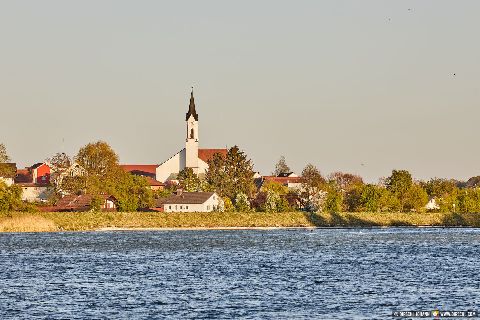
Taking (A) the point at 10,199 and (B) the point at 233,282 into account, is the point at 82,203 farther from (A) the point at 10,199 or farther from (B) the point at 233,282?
(B) the point at 233,282

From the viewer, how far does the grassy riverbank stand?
149525 mm

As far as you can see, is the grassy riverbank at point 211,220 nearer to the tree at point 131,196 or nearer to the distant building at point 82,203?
the tree at point 131,196

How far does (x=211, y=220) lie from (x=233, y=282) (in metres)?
113

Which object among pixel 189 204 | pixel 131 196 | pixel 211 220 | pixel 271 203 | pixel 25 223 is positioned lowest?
pixel 25 223

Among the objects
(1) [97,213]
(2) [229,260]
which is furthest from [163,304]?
(1) [97,213]

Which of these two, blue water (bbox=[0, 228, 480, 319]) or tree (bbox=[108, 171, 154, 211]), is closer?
blue water (bbox=[0, 228, 480, 319])

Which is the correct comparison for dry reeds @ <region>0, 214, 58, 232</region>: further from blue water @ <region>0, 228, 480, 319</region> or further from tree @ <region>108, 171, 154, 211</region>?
blue water @ <region>0, 228, 480, 319</region>

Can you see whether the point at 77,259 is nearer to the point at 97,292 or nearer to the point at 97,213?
the point at 97,292

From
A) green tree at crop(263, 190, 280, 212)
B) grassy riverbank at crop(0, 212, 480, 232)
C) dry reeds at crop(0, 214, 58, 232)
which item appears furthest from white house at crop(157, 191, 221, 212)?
dry reeds at crop(0, 214, 58, 232)

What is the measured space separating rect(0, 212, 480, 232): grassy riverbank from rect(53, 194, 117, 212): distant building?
9.48m

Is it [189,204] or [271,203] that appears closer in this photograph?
[271,203]

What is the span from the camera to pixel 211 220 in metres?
176

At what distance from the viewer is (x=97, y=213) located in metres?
166

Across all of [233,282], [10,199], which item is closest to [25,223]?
[10,199]
